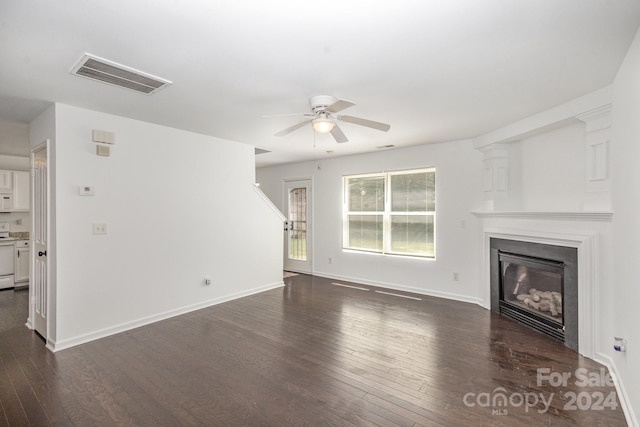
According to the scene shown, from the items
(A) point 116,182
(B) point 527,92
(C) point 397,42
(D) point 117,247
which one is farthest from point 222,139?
(B) point 527,92

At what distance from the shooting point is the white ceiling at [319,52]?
1645 millimetres

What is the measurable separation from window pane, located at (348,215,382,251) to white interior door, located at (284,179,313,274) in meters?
0.96

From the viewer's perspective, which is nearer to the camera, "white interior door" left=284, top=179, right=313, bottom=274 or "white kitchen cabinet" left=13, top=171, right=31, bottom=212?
"white kitchen cabinet" left=13, top=171, right=31, bottom=212

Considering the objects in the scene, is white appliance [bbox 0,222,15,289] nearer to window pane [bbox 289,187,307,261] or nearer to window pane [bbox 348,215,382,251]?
window pane [bbox 289,187,307,261]

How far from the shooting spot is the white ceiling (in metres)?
1.64

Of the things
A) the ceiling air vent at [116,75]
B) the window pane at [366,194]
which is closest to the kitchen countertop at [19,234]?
the ceiling air vent at [116,75]

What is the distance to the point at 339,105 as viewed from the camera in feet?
8.45

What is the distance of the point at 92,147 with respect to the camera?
3281 mm

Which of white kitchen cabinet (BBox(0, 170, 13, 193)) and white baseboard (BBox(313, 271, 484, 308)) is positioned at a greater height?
white kitchen cabinet (BBox(0, 170, 13, 193))

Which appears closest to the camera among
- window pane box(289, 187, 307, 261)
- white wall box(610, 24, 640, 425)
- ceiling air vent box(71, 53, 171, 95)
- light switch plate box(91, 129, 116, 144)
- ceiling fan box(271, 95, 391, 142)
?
white wall box(610, 24, 640, 425)

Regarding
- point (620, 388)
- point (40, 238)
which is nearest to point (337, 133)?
point (620, 388)

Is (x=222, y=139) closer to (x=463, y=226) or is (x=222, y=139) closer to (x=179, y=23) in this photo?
(x=179, y=23)

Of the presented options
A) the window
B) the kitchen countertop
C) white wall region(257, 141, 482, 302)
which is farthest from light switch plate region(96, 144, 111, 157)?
the kitchen countertop

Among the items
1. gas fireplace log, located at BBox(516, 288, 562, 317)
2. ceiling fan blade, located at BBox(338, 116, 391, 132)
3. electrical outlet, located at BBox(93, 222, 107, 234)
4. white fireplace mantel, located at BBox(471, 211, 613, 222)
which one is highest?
ceiling fan blade, located at BBox(338, 116, 391, 132)
